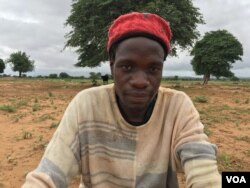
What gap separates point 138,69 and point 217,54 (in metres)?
32.7

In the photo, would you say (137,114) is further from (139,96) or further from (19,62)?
(19,62)

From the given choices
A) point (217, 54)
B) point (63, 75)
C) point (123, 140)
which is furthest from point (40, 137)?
point (63, 75)

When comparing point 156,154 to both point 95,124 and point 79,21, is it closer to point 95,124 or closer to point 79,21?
point 95,124

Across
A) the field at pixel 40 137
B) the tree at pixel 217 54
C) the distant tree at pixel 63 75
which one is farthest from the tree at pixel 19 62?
the field at pixel 40 137

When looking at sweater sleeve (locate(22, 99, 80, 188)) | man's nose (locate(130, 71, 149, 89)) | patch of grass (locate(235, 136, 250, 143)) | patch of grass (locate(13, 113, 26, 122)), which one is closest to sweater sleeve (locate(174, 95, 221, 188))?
man's nose (locate(130, 71, 149, 89))

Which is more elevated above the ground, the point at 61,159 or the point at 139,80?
the point at 139,80

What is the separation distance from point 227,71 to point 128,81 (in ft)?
110

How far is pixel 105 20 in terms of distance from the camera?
19.4m

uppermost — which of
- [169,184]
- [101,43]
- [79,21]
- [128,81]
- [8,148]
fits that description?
[79,21]

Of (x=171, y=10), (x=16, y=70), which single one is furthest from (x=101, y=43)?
(x=16, y=70)

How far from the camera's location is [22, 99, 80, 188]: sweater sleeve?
5.04ft

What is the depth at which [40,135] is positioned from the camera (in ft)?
22.3

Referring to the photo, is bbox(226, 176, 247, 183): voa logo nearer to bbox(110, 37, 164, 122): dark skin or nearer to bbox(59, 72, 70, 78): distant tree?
bbox(110, 37, 164, 122): dark skin

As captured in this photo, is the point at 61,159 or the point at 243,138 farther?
the point at 243,138
